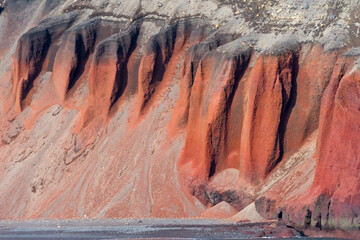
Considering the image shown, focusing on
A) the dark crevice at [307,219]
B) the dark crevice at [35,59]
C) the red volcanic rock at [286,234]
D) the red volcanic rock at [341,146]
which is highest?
the dark crevice at [35,59]

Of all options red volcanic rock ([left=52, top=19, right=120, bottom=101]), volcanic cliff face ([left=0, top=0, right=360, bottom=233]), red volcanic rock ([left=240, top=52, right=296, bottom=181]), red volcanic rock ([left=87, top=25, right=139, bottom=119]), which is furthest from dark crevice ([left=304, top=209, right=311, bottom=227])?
red volcanic rock ([left=52, top=19, right=120, bottom=101])

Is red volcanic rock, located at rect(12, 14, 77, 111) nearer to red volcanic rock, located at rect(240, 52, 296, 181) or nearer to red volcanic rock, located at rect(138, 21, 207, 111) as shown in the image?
red volcanic rock, located at rect(138, 21, 207, 111)

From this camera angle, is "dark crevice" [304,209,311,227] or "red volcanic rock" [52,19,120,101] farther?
"red volcanic rock" [52,19,120,101]

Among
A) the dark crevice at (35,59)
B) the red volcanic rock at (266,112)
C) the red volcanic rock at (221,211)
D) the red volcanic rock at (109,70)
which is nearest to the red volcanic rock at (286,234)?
the red volcanic rock at (221,211)

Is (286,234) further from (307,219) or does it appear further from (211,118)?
(211,118)

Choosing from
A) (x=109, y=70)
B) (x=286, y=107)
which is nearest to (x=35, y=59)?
(x=109, y=70)

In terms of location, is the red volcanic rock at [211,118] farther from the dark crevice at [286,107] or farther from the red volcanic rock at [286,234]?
the red volcanic rock at [286,234]

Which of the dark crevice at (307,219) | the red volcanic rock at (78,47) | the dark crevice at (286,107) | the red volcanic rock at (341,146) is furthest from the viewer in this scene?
the red volcanic rock at (78,47)
